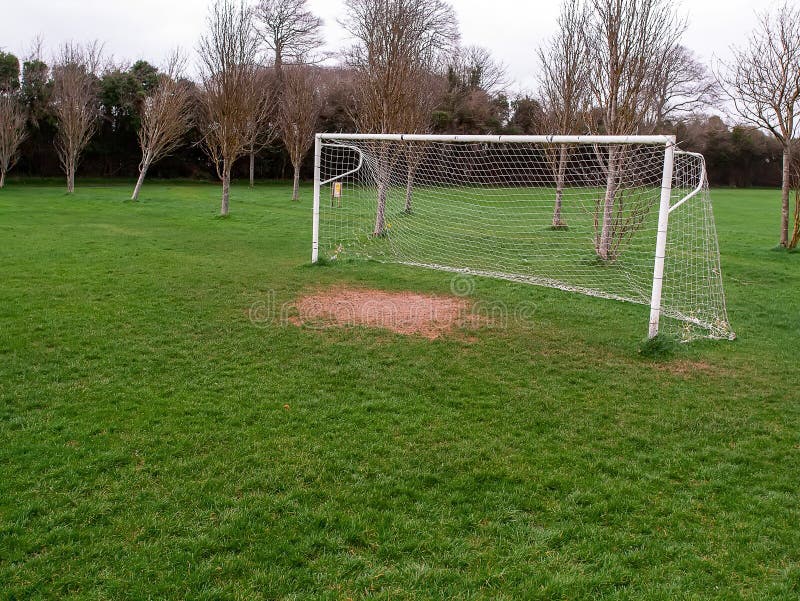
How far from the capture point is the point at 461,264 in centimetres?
1044

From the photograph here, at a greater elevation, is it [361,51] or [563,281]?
[361,51]

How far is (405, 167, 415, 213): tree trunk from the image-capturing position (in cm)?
1327

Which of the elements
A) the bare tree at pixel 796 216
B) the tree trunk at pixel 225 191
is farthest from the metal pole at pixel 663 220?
the tree trunk at pixel 225 191

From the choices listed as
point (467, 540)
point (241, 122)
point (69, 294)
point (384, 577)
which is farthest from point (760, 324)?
point (241, 122)

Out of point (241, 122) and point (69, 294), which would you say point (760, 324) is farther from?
point (241, 122)

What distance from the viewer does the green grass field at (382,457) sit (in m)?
2.73

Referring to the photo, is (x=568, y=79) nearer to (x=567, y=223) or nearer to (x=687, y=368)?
(x=567, y=223)

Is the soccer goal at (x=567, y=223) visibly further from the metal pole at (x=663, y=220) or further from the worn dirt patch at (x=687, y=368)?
the worn dirt patch at (x=687, y=368)

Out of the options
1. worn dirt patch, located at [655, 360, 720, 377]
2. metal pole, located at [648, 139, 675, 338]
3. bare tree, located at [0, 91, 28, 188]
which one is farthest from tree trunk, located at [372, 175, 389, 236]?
bare tree, located at [0, 91, 28, 188]

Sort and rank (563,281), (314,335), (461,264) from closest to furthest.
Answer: (314,335)
(563,281)
(461,264)

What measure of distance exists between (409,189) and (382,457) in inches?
421

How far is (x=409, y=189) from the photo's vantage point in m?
13.9

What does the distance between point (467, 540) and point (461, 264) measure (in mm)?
7719

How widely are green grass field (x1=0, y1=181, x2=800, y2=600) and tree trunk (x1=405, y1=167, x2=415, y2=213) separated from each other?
6.50m
